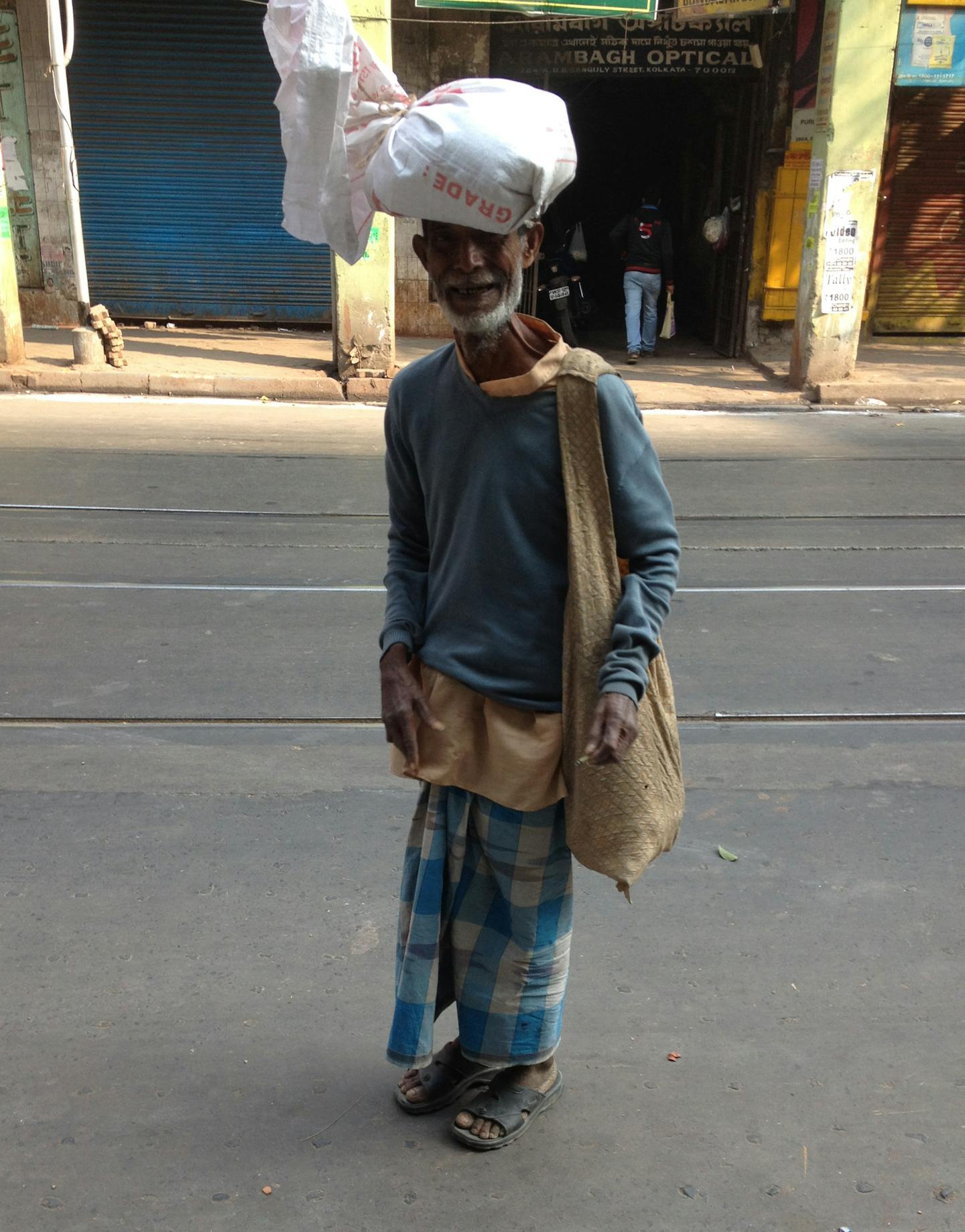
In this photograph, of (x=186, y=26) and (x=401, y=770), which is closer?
(x=401, y=770)

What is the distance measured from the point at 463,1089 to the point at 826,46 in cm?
1133

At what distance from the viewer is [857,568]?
244 inches

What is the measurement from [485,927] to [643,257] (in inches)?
479

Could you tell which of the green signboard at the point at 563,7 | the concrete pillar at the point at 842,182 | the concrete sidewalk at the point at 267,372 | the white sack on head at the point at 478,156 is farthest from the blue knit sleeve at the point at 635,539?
the green signboard at the point at 563,7

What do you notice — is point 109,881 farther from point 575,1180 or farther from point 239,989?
point 575,1180

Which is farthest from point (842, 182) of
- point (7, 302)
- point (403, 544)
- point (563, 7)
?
point (403, 544)

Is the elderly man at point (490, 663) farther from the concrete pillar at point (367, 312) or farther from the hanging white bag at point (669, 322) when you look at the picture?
the hanging white bag at point (669, 322)

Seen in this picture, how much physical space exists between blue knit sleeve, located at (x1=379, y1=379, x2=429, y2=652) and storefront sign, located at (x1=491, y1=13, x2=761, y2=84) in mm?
12773

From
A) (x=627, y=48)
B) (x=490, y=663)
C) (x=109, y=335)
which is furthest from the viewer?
(x=627, y=48)

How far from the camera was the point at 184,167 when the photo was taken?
14492 mm

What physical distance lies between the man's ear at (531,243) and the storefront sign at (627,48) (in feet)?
42.1

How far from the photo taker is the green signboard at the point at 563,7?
1125 cm

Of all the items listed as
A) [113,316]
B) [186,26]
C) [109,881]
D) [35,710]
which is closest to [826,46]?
[186,26]

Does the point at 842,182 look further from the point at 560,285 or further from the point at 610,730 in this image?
the point at 610,730
